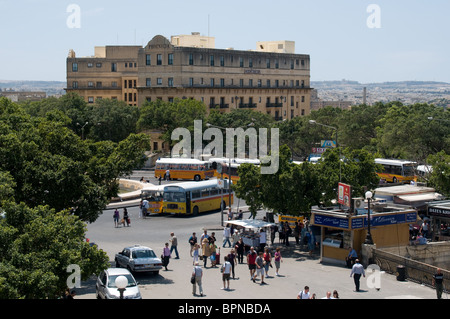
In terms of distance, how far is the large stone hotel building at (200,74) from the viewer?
101750 millimetres

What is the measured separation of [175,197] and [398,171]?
2385cm

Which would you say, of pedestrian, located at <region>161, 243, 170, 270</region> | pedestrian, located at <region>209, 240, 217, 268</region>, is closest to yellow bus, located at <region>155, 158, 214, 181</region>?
pedestrian, located at <region>209, 240, 217, 268</region>

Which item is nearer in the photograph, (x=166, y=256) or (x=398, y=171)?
(x=166, y=256)

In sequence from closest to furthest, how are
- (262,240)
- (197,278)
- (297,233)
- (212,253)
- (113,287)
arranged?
(113,287), (197,278), (212,253), (262,240), (297,233)

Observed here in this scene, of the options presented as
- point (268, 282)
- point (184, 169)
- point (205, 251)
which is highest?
point (205, 251)

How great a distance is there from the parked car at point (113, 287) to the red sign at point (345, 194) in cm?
1257

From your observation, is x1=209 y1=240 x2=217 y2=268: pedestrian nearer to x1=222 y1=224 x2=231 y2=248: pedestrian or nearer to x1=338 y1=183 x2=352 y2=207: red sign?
x1=222 y1=224 x2=231 y2=248: pedestrian

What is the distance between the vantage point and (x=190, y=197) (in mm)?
47188

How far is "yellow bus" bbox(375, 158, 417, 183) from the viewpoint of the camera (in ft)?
199

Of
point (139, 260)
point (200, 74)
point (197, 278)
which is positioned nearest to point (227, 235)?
point (139, 260)

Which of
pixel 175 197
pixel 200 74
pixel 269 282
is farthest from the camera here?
pixel 200 74

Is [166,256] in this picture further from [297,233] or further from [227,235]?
[297,233]
